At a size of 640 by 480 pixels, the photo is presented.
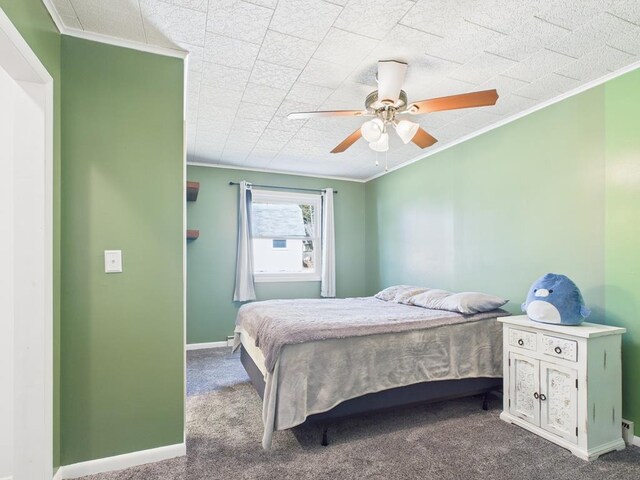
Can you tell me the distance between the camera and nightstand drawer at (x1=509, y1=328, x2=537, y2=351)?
2.41 metres

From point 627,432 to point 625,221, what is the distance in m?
1.37

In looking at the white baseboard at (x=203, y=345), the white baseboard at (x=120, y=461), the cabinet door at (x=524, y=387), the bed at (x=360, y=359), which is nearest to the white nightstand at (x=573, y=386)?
the cabinet door at (x=524, y=387)

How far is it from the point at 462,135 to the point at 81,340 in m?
3.63

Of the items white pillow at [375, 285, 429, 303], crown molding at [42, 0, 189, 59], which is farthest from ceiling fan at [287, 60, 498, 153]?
white pillow at [375, 285, 429, 303]

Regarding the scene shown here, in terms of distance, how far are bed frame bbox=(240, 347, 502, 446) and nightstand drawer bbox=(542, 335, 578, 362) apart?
0.65m

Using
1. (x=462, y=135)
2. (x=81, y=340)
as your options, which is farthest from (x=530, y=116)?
(x=81, y=340)

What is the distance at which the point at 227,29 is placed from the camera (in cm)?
192

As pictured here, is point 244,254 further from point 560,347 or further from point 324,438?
point 560,347

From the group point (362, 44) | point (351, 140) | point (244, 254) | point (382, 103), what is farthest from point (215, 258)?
point (362, 44)

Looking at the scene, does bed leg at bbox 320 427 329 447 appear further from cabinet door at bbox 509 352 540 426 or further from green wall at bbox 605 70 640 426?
green wall at bbox 605 70 640 426

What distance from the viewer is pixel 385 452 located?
2135 millimetres

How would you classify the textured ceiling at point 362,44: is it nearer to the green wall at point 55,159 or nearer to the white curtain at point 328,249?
the green wall at point 55,159

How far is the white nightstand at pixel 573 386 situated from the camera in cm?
209

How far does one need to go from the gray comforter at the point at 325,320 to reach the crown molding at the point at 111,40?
1.85m
